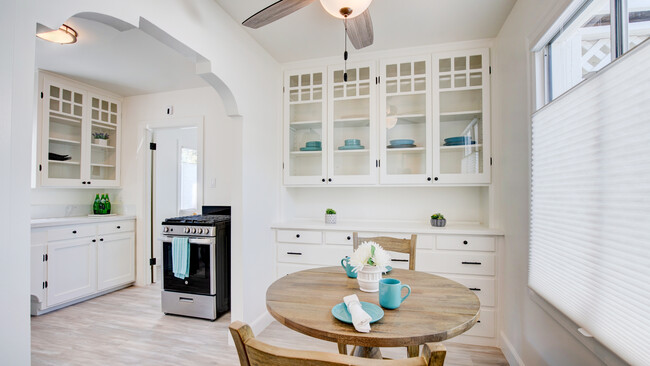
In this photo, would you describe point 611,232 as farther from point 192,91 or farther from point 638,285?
point 192,91

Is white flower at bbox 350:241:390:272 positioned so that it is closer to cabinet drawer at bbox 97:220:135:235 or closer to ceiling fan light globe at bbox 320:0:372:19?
ceiling fan light globe at bbox 320:0:372:19

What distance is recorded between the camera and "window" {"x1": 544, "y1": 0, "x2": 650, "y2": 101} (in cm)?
108

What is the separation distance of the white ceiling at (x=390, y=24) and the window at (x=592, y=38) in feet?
2.50

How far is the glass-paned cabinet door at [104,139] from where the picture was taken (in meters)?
3.81

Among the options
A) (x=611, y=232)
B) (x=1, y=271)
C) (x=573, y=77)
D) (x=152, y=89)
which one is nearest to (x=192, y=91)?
(x=152, y=89)

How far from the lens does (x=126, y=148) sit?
413 centimetres

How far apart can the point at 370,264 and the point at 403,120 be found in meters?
1.98

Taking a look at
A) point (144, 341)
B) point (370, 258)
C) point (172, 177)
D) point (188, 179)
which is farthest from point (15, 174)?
point (188, 179)

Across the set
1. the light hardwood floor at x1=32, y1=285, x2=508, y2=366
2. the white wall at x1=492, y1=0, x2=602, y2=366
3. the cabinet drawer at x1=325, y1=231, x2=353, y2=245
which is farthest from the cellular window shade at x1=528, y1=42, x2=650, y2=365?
the cabinet drawer at x1=325, y1=231, x2=353, y2=245

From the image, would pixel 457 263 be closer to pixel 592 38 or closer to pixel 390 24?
pixel 592 38

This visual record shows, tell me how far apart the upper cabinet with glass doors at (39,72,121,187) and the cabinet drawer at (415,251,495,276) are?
165 inches

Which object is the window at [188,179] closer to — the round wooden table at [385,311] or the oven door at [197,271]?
the oven door at [197,271]

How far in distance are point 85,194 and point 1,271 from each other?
369cm

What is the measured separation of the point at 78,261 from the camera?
3.33m
